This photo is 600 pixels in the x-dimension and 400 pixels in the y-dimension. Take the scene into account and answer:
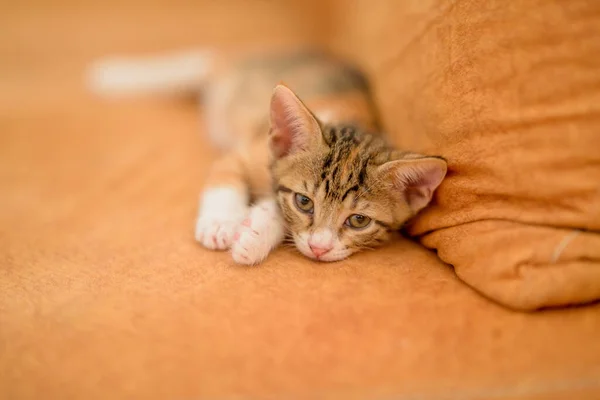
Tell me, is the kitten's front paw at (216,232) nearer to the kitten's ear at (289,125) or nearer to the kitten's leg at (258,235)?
the kitten's leg at (258,235)

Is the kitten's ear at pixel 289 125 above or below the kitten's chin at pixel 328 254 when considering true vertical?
above

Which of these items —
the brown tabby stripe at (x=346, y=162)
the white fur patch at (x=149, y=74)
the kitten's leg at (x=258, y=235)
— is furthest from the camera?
the white fur patch at (x=149, y=74)

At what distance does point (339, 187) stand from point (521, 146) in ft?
1.39

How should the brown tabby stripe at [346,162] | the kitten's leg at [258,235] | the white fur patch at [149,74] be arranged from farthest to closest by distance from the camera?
the white fur patch at [149,74] < the brown tabby stripe at [346,162] < the kitten's leg at [258,235]

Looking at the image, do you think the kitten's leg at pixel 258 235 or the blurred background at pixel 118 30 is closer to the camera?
the kitten's leg at pixel 258 235

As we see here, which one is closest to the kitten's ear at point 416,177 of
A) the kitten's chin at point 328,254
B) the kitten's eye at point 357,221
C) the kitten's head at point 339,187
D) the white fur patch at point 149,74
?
the kitten's head at point 339,187

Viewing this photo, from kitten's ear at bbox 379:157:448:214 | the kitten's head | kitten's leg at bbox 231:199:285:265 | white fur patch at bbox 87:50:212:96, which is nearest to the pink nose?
the kitten's head

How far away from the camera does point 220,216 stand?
4.01 ft

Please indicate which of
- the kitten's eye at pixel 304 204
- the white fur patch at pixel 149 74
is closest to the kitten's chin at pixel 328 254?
the kitten's eye at pixel 304 204

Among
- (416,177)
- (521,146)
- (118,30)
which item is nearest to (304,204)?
(416,177)

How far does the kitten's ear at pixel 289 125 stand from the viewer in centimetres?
117

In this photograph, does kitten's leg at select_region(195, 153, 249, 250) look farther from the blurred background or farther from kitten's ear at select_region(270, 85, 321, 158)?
the blurred background

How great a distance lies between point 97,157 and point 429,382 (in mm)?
1411

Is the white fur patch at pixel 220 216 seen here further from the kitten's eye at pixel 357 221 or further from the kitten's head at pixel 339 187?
the kitten's eye at pixel 357 221
